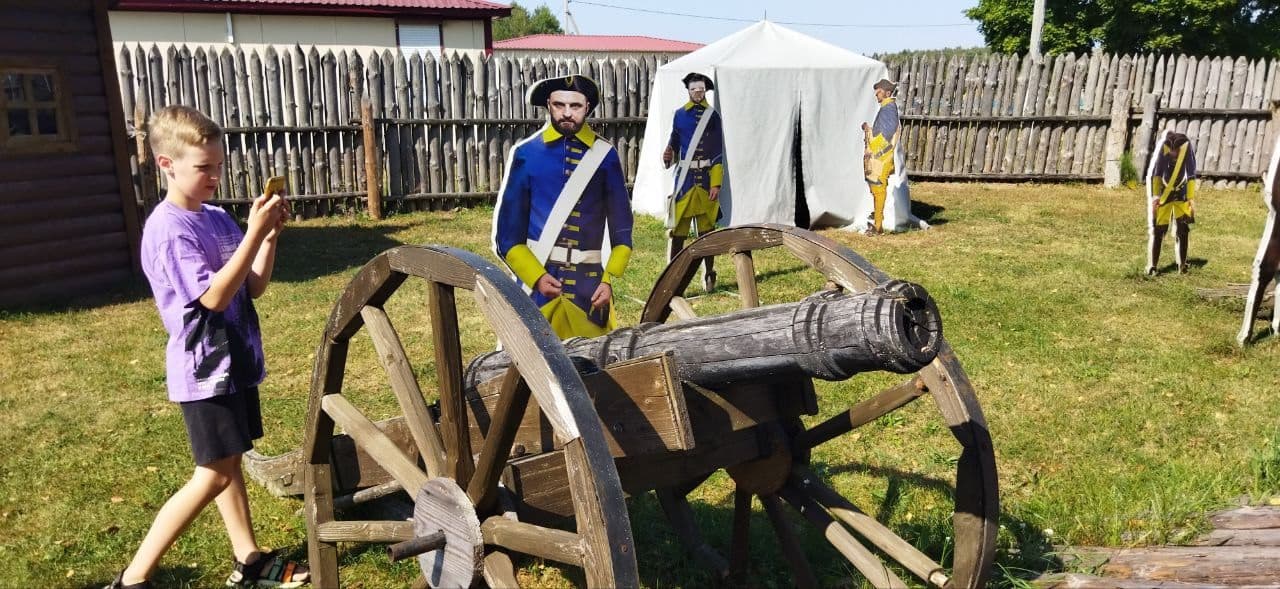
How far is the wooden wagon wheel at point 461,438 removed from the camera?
183 cm

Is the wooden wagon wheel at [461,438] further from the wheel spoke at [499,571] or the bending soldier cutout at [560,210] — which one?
the bending soldier cutout at [560,210]

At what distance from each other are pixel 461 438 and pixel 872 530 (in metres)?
1.29

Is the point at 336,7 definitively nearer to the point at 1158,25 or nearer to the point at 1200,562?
the point at 1200,562

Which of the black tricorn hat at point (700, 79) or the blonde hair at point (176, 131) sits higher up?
the black tricorn hat at point (700, 79)

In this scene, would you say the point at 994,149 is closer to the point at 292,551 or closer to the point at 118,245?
the point at 118,245

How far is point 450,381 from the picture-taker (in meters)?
2.36

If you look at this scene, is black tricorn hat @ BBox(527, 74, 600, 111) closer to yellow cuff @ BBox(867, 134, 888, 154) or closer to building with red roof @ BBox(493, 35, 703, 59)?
yellow cuff @ BBox(867, 134, 888, 154)

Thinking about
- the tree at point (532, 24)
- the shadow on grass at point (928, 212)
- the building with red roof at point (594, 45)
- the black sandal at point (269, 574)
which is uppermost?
the tree at point (532, 24)

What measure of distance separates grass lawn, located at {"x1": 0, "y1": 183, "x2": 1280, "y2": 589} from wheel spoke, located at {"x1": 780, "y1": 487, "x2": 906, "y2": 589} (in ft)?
1.44

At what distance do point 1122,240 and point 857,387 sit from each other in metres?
6.45

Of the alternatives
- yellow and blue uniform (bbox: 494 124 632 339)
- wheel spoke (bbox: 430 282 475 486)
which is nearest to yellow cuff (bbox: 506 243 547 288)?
yellow and blue uniform (bbox: 494 124 632 339)

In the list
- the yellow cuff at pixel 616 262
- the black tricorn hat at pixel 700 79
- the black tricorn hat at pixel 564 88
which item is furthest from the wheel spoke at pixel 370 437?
the black tricorn hat at pixel 700 79

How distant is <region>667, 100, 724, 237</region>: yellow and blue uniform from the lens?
317 inches

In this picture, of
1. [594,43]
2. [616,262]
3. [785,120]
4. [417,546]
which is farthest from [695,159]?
[594,43]
